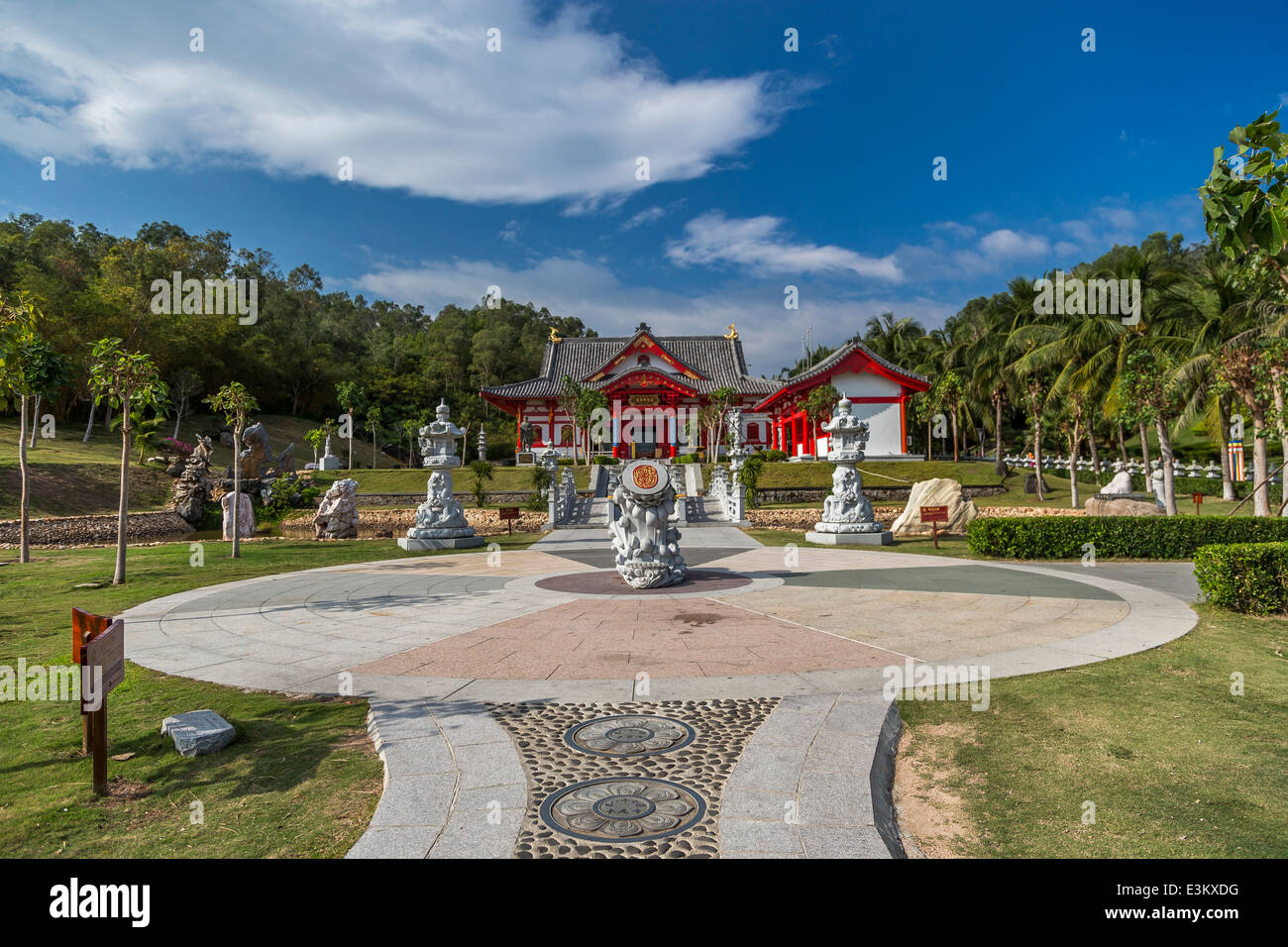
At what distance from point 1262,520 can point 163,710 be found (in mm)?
17577

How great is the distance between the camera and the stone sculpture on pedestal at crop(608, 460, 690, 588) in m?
10.5

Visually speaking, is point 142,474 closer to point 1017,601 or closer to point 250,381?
point 250,381

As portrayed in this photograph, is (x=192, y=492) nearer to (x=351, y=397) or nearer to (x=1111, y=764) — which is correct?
(x=351, y=397)

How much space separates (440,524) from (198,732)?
45.3 ft

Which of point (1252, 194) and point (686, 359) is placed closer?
point (1252, 194)

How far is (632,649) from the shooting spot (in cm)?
706

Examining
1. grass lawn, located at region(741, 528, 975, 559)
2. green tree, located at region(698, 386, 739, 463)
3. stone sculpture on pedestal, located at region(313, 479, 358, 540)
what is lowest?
grass lawn, located at region(741, 528, 975, 559)

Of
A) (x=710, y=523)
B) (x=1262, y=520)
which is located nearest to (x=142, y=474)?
(x=710, y=523)

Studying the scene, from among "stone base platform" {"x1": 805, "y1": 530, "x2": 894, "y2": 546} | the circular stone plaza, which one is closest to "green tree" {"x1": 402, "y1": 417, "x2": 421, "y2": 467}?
"stone base platform" {"x1": 805, "y1": 530, "x2": 894, "y2": 546}

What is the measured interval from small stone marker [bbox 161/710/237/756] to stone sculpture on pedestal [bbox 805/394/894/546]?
51.7 ft

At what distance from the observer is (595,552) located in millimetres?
16672

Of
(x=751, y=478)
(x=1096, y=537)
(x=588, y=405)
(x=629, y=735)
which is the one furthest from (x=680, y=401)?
(x=629, y=735)

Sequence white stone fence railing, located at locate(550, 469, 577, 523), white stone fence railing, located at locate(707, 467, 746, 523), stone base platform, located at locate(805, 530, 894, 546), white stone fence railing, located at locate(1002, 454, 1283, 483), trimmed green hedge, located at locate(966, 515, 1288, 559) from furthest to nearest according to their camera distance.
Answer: white stone fence railing, located at locate(1002, 454, 1283, 483) < white stone fence railing, located at locate(707, 467, 746, 523) < white stone fence railing, located at locate(550, 469, 577, 523) < stone base platform, located at locate(805, 530, 894, 546) < trimmed green hedge, located at locate(966, 515, 1288, 559)

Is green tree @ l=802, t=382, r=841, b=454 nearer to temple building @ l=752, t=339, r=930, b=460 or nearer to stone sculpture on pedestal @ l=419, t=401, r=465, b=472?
temple building @ l=752, t=339, r=930, b=460
